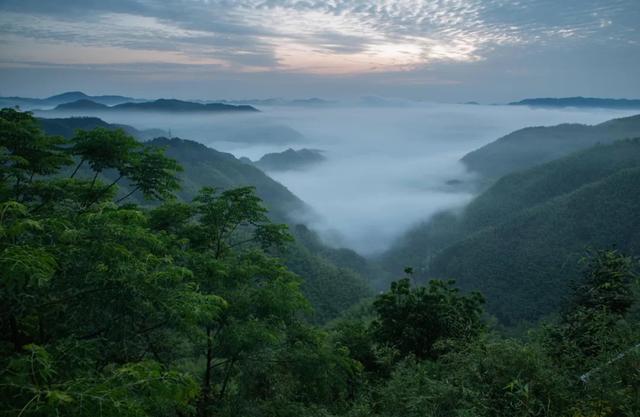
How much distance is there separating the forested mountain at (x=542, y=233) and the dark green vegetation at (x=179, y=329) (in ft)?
187

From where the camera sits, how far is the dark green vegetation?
4352mm

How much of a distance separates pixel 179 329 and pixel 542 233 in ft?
343

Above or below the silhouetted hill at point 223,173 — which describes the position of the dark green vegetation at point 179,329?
above

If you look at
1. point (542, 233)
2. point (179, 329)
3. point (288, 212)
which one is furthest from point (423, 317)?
point (288, 212)

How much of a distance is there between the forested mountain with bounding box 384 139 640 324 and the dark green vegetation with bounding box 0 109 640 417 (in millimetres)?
56897

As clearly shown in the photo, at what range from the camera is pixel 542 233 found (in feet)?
312

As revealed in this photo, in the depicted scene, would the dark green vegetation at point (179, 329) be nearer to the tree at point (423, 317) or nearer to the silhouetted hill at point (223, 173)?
the tree at point (423, 317)

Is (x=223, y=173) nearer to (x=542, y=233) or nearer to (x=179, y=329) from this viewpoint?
(x=542, y=233)

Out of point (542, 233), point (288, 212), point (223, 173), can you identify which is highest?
point (223, 173)

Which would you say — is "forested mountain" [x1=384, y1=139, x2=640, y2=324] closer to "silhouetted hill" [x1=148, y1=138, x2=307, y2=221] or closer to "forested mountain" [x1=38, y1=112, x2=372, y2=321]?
"forested mountain" [x1=38, y1=112, x2=372, y2=321]

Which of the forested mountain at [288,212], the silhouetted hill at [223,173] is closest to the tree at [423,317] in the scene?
the forested mountain at [288,212]

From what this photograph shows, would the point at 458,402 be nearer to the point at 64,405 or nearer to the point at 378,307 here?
the point at 64,405

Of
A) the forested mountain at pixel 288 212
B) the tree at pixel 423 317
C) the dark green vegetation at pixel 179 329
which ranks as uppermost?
the dark green vegetation at pixel 179 329

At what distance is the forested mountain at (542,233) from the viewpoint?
77.4 m
